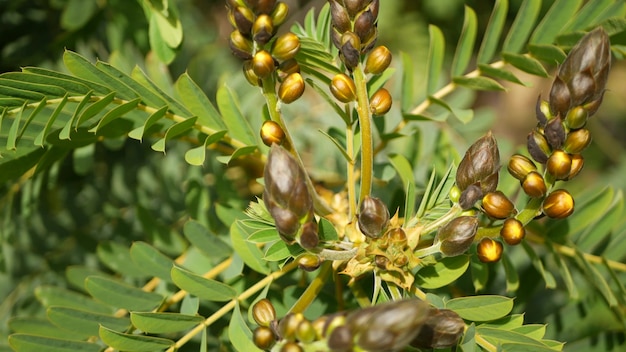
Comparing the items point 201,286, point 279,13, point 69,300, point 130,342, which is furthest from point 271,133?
point 69,300

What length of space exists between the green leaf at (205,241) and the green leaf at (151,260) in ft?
0.22

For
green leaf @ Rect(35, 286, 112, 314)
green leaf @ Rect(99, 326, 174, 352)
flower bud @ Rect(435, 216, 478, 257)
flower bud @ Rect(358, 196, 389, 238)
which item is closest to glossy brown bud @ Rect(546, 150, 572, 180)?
flower bud @ Rect(435, 216, 478, 257)

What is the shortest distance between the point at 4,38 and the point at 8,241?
0.63 metres

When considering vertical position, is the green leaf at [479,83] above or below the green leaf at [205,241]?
above

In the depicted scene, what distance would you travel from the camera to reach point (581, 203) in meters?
1.38

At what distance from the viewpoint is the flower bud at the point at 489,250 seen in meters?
0.96

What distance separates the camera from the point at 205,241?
1285mm

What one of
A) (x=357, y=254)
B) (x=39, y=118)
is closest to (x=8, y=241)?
(x=39, y=118)

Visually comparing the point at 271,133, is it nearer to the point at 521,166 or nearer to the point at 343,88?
the point at 343,88

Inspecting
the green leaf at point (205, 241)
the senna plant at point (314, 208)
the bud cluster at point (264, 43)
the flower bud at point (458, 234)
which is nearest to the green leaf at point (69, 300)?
the senna plant at point (314, 208)

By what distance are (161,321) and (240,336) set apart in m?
0.14

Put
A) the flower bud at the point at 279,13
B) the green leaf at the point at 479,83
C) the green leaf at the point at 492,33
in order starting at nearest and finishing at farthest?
the flower bud at the point at 279,13 → the green leaf at the point at 479,83 → the green leaf at the point at 492,33

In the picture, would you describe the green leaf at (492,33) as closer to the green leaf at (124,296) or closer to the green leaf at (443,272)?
the green leaf at (443,272)

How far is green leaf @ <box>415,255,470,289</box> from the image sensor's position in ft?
3.35
